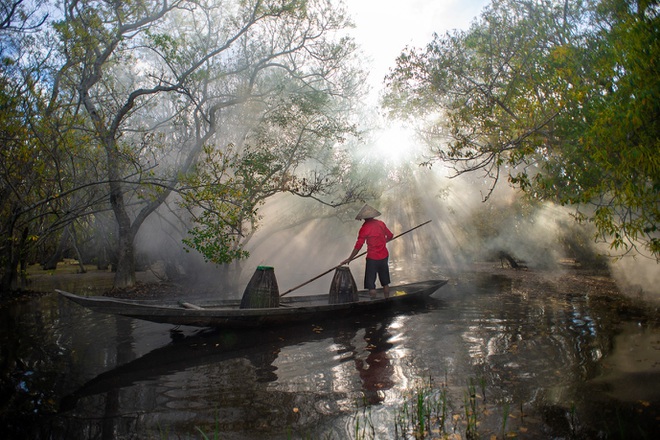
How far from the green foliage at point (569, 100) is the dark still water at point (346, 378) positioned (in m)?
1.87

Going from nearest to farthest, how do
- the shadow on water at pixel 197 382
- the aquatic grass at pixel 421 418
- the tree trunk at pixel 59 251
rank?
1. the aquatic grass at pixel 421 418
2. the shadow on water at pixel 197 382
3. the tree trunk at pixel 59 251

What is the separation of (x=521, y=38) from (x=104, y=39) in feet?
→ 39.7

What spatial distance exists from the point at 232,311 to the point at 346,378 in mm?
2684

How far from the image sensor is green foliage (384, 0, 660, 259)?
5.34 metres

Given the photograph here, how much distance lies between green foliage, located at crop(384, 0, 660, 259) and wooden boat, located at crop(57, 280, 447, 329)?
372cm

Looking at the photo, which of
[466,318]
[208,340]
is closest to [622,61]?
[466,318]

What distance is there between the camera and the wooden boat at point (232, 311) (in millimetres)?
6414

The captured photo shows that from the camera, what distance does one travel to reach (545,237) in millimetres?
21203

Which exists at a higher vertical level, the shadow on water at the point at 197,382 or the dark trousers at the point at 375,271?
the dark trousers at the point at 375,271

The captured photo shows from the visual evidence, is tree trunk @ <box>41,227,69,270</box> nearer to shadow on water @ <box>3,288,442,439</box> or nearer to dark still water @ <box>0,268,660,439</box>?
dark still water @ <box>0,268,660,439</box>

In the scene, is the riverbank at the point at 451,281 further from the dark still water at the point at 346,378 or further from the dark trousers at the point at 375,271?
the dark trousers at the point at 375,271

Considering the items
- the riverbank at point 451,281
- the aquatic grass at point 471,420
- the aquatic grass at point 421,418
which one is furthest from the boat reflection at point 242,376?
the riverbank at point 451,281

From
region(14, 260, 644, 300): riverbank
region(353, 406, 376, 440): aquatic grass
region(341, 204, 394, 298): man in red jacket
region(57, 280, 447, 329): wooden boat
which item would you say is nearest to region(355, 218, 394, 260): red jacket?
region(341, 204, 394, 298): man in red jacket

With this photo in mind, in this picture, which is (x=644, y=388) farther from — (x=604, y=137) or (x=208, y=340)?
(x=208, y=340)
